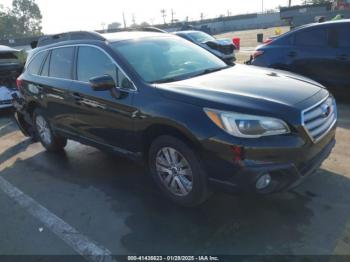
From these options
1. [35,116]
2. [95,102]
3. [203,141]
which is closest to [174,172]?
[203,141]

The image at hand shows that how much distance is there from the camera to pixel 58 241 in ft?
11.3

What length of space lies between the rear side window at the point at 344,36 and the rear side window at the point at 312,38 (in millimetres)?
276

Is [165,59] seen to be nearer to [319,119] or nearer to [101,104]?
[101,104]

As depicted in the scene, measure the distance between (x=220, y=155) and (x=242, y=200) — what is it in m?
0.87

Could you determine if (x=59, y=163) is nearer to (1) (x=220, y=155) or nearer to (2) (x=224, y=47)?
(1) (x=220, y=155)

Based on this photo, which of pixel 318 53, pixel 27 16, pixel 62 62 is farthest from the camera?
pixel 27 16

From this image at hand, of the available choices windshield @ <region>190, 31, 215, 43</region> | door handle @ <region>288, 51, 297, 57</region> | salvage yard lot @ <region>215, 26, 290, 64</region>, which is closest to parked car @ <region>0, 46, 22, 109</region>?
door handle @ <region>288, 51, 297, 57</region>

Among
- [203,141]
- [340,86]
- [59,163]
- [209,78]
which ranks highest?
[209,78]

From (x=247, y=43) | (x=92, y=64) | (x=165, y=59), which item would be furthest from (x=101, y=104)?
(x=247, y=43)

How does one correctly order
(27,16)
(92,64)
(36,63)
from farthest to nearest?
(27,16)
(36,63)
(92,64)

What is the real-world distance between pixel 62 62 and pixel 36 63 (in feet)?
3.40

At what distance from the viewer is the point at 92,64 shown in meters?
4.51

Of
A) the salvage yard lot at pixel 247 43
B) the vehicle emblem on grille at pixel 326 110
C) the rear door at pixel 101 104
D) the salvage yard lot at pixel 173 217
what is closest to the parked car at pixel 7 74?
the salvage yard lot at pixel 173 217

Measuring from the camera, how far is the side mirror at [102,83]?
3863 mm
